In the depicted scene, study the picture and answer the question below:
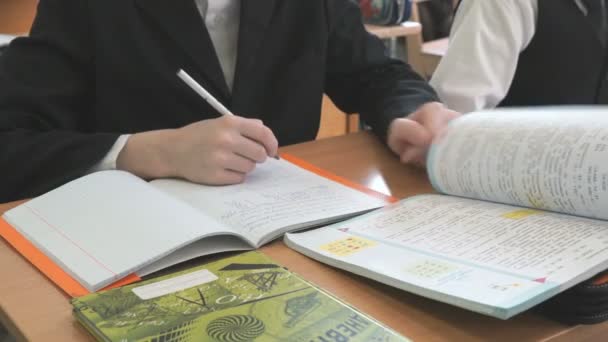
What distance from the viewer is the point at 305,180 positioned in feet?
2.61

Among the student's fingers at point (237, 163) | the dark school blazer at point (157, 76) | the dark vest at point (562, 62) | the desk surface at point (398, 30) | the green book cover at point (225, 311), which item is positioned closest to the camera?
the green book cover at point (225, 311)

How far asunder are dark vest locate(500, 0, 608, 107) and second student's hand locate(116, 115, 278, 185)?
0.52 metres

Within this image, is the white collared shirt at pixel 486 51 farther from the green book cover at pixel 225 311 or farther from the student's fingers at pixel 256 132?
the green book cover at pixel 225 311

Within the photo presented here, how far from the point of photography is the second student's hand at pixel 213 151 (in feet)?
2.50

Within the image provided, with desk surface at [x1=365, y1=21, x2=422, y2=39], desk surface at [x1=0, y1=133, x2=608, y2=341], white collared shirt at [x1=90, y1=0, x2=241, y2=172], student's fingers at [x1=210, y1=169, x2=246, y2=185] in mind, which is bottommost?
desk surface at [x1=0, y1=133, x2=608, y2=341]

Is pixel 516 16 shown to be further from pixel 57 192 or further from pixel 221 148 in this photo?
pixel 57 192

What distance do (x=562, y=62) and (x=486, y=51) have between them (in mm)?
121

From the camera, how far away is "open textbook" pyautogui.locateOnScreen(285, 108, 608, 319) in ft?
1.65

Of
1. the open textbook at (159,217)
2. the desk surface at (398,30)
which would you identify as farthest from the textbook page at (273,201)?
the desk surface at (398,30)

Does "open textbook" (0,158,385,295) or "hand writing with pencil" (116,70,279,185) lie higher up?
"hand writing with pencil" (116,70,279,185)

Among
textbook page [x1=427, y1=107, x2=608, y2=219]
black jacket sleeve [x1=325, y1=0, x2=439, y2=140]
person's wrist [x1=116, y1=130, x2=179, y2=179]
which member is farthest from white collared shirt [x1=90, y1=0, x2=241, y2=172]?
textbook page [x1=427, y1=107, x2=608, y2=219]

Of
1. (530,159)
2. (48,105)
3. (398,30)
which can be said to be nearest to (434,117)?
(530,159)

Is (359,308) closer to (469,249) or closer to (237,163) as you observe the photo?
(469,249)

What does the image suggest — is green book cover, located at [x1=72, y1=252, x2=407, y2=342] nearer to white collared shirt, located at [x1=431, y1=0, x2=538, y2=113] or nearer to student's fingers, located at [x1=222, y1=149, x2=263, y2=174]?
student's fingers, located at [x1=222, y1=149, x2=263, y2=174]
